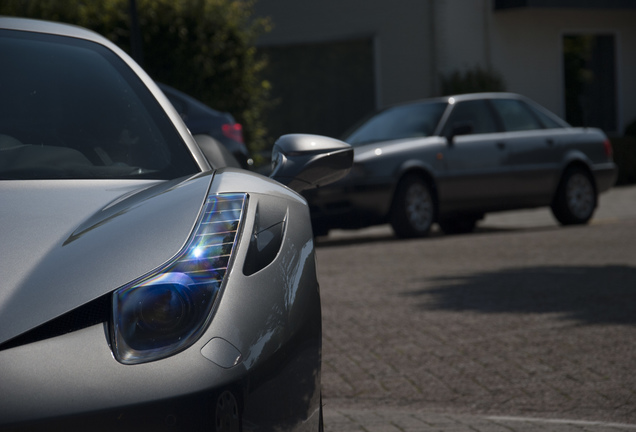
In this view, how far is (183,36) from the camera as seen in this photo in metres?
Result: 13.1

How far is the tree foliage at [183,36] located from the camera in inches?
515

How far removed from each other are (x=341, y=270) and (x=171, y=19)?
20.2 feet

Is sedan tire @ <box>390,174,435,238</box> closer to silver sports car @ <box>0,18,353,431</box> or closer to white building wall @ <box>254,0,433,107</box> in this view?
silver sports car @ <box>0,18,353,431</box>

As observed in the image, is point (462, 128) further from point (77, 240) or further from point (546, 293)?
point (77, 240)

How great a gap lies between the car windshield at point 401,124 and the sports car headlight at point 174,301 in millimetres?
9581

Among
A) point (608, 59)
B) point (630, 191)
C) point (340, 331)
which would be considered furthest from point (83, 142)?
point (608, 59)

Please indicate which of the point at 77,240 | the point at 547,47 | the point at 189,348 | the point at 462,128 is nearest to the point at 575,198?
the point at 462,128

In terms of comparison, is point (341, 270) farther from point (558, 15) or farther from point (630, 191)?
point (558, 15)

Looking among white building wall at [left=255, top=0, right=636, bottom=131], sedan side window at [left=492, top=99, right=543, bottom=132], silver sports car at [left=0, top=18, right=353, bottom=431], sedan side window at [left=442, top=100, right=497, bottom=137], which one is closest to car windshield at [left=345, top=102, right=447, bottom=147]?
sedan side window at [left=442, top=100, right=497, bottom=137]

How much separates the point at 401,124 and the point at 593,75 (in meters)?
13.1

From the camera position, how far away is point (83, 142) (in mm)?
2686

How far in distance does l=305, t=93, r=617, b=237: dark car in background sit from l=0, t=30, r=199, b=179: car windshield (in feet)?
23.4

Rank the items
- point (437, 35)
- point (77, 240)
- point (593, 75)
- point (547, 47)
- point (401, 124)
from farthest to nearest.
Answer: point (593, 75) < point (547, 47) < point (437, 35) < point (401, 124) < point (77, 240)

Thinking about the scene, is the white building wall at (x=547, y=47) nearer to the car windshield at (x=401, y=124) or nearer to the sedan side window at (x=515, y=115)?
the sedan side window at (x=515, y=115)
